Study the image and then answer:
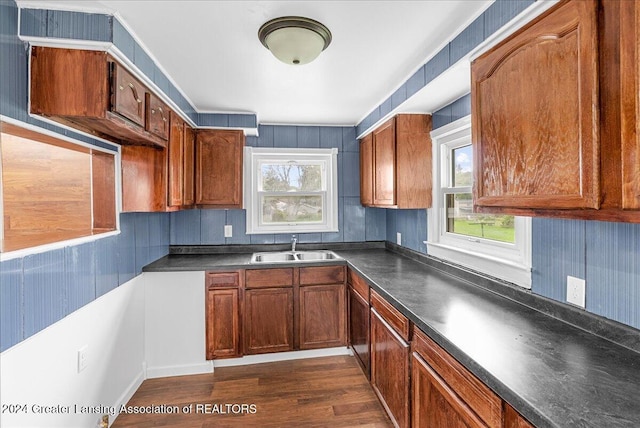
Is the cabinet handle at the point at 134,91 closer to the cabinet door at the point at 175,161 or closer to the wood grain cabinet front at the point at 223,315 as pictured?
the cabinet door at the point at 175,161

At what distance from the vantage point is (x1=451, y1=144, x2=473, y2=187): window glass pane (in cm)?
231

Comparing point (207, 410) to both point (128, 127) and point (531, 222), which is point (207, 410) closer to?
point (128, 127)

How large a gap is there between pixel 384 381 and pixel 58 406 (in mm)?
1768

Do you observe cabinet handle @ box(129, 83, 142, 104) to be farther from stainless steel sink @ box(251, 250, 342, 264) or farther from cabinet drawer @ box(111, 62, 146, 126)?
stainless steel sink @ box(251, 250, 342, 264)

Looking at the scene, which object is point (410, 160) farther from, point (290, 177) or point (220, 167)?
point (220, 167)

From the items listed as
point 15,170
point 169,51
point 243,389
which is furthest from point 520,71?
point 243,389

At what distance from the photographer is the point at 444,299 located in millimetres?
1779

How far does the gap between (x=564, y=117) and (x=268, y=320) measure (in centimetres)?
253

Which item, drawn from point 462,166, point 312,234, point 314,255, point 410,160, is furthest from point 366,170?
point 462,166

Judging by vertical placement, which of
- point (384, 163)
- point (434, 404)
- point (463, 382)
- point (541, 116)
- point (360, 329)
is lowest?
point (360, 329)

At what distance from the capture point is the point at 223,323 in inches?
109

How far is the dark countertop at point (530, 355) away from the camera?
2.84ft

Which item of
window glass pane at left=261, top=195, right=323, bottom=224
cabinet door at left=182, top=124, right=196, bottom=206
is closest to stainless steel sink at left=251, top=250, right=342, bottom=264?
window glass pane at left=261, top=195, right=323, bottom=224

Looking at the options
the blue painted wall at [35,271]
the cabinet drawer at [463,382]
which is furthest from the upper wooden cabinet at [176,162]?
the cabinet drawer at [463,382]
